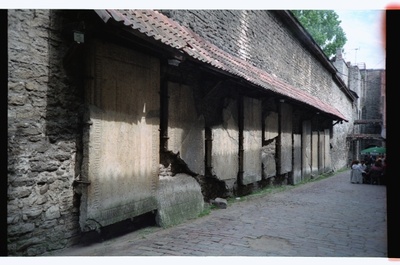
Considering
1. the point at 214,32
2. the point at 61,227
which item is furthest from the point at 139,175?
the point at 214,32

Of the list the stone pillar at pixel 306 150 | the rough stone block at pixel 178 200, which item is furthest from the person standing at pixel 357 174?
Answer: the rough stone block at pixel 178 200

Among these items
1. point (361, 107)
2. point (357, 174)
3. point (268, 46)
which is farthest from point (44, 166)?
→ point (361, 107)

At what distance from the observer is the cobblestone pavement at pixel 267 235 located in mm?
4141

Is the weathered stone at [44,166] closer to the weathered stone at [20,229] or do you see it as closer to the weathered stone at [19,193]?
the weathered stone at [19,193]

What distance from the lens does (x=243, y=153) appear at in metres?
7.93

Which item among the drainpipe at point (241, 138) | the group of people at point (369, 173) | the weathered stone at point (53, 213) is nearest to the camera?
the weathered stone at point (53, 213)

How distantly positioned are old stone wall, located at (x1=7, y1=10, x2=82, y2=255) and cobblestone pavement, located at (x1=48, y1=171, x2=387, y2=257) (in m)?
0.41

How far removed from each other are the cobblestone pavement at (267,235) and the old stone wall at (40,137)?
414 millimetres

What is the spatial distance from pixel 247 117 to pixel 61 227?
17.9 feet

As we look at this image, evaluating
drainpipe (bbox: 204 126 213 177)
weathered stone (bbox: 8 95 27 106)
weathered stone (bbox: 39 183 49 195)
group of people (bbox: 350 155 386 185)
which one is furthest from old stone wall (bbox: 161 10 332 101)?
group of people (bbox: 350 155 386 185)

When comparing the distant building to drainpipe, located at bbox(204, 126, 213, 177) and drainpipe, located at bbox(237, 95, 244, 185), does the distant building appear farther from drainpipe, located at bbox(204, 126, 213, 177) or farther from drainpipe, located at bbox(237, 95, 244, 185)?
drainpipe, located at bbox(204, 126, 213, 177)

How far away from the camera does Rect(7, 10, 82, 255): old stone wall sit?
3.40 meters
